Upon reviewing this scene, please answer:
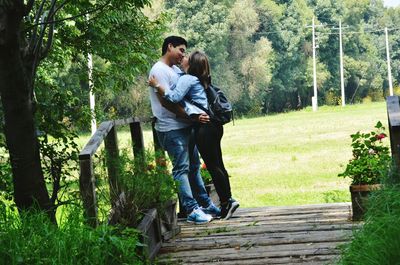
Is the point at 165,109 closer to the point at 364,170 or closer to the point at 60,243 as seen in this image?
the point at 364,170

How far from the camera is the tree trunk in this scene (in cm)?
495

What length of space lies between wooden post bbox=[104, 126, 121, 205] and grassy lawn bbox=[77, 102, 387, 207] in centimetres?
34

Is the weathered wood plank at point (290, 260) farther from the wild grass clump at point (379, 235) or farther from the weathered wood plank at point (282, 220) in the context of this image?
the weathered wood plank at point (282, 220)

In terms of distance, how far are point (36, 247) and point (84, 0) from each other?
10.7 feet

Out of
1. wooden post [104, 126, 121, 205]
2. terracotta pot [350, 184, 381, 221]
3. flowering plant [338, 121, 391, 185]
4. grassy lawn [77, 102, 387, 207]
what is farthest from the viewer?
grassy lawn [77, 102, 387, 207]

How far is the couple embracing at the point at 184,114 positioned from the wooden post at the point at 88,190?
79.4 inches

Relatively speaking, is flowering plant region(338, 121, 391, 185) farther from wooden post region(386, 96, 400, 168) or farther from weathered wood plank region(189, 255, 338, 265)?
weathered wood plank region(189, 255, 338, 265)

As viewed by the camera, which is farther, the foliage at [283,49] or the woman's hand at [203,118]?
the foliage at [283,49]

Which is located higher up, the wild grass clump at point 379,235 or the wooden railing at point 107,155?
the wooden railing at point 107,155

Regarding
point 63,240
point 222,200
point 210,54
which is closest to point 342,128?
point 210,54

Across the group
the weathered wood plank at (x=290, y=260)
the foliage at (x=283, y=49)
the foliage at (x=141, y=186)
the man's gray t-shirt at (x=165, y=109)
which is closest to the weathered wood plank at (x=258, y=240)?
the foliage at (x=141, y=186)

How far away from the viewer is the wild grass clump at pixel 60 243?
412 cm

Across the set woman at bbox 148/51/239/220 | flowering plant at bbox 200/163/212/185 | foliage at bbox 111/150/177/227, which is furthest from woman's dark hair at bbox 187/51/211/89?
flowering plant at bbox 200/163/212/185

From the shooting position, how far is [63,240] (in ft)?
14.0
